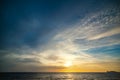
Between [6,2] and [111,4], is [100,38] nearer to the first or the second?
[111,4]

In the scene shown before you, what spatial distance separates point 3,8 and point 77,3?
1690 millimetres

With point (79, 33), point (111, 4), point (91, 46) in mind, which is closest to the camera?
point (111, 4)

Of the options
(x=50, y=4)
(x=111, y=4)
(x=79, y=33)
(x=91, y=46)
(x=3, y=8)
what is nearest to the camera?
(x=3, y=8)

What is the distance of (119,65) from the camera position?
14.2 ft

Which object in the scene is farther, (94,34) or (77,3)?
(94,34)

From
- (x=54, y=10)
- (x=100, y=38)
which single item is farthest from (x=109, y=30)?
(x=54, y=10)

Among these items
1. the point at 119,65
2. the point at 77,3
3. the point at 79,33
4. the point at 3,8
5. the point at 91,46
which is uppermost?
the point at 77,3

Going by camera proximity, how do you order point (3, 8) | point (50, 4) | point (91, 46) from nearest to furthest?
1. point (3, 8)
2. point (50, 4)
3. point (91, 46)

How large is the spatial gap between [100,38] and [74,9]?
118 cm

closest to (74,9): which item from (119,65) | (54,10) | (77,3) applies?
(77,3)

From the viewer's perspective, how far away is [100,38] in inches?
163

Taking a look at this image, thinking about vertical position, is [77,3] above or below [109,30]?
above

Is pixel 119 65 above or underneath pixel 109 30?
Result: underneath

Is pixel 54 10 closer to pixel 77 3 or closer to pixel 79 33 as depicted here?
pixel 77 3
